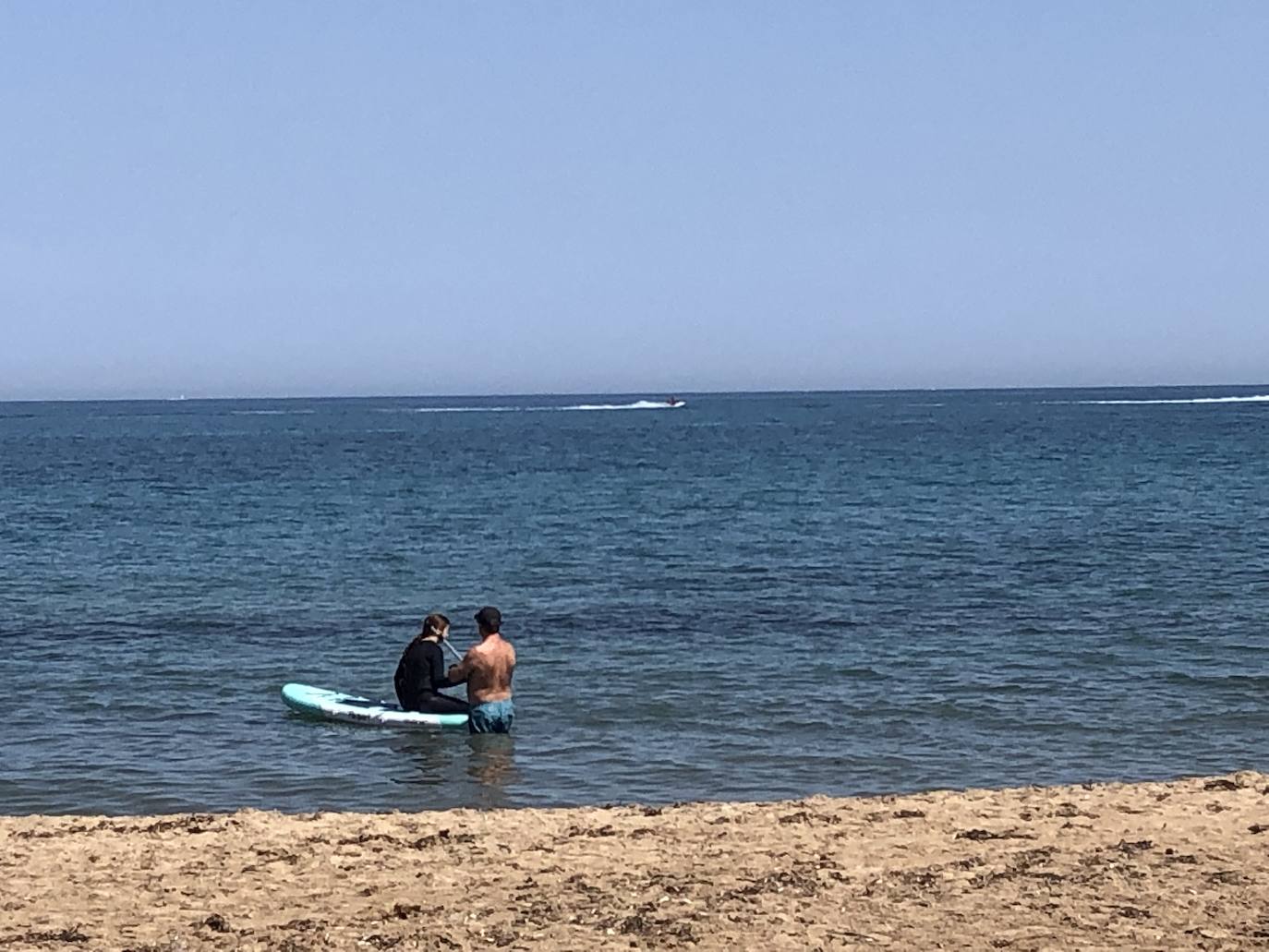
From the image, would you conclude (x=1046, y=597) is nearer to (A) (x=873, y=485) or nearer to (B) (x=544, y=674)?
(B) (x=544, y=674)

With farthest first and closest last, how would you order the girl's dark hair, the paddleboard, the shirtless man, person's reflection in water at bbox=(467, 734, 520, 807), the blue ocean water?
the girl's dark hair → the paddleboard → the shirtless man → the blue ocean water → person's reflection in water at bbox=(467, 734, 520, 807)

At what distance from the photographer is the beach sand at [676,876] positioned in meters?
7.90

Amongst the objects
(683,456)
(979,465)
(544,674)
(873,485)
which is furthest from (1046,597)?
(683,456)

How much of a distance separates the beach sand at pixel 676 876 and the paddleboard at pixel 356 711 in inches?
157

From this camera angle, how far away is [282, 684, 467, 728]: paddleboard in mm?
15320

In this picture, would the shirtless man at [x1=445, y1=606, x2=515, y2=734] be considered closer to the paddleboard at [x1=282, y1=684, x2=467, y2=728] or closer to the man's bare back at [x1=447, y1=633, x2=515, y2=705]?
the man's bare back at [x1=447, y1=633, x2=515, y2=705]

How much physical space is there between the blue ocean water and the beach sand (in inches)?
88.5

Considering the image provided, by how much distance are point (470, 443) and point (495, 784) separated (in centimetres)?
8214

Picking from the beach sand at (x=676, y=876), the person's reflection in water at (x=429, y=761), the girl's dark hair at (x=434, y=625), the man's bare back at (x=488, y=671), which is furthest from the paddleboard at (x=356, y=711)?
the beach sand at (x=676, y=876)

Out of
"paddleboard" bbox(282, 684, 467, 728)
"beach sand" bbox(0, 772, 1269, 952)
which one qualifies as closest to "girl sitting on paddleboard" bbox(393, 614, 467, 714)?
"paddleboard" bbox(282, 684, 467, 728)

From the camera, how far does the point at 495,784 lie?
1337 centimetres

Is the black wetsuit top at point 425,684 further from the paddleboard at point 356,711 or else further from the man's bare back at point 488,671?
the man's bare back at point 488,671

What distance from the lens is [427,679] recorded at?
15648 millimetres

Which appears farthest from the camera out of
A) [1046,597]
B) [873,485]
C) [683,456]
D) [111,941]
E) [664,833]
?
[683,456]
